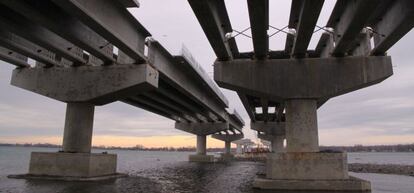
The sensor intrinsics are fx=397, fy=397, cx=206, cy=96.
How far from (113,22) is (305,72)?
10.1 metres

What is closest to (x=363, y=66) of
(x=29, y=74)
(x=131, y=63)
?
(x=131, y=63)

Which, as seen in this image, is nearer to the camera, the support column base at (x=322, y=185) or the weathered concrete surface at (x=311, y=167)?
the support column base at (x=322, y=185)

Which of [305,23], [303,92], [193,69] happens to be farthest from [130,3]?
[193,69]

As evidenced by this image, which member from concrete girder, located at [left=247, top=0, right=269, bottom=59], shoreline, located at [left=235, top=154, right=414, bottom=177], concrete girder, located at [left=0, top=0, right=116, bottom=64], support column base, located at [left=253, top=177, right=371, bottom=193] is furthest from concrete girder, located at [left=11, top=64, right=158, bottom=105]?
shoreline, located at [left=235, top=154, right=414, bottom=177]

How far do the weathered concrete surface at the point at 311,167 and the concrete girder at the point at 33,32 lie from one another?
41.3 ft

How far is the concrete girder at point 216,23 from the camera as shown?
13.4m

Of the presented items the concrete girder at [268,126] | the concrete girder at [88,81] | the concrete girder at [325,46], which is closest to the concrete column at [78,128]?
the concrete girder at [88,81]

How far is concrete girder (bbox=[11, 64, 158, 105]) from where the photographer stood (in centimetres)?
2439

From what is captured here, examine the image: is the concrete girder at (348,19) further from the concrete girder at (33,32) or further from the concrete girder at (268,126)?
the concrete girder at (268,126)

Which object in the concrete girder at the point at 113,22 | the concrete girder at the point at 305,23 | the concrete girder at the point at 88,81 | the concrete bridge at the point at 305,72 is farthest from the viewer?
the concrete girder at the point at 88,81

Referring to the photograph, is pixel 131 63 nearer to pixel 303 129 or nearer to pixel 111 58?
pixel 111 58

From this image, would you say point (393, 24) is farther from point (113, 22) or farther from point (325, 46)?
point (113, 22)

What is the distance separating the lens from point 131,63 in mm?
24641

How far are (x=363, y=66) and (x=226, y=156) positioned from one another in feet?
257
